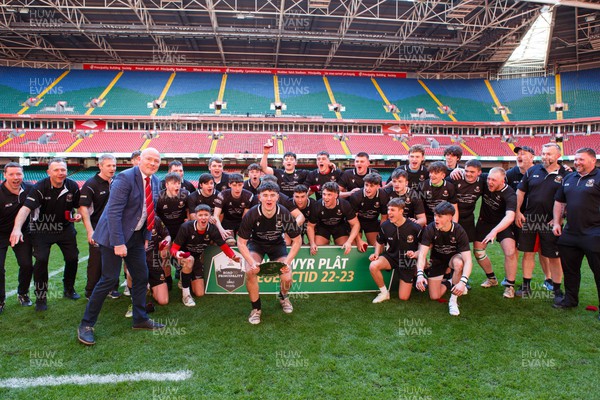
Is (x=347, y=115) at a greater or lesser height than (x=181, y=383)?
greater

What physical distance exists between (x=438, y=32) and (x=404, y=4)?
516 cm

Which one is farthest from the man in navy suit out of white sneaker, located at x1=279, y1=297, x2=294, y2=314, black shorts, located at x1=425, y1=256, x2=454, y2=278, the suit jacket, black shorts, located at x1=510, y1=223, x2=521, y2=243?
black shorts, located at x1=510, y1=223, x2=521, y2=243

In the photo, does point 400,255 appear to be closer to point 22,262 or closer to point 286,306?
point 286,306

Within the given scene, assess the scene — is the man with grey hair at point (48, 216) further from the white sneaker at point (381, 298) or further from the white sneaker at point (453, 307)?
the white sneaker at point (453, 307)

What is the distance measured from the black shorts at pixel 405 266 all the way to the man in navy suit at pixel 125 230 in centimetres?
361

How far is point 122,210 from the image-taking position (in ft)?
13.1

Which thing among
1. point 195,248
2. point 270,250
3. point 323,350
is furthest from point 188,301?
point 323,350

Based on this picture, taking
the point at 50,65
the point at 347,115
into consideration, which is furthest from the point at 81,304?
the point at 50,65

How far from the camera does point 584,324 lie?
15.2ft

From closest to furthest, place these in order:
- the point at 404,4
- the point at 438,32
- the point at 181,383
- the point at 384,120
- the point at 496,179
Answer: the point at 181,383 < the point at 496,179 < the point at 404,4 < the point at 438,32 < the point at 384,120

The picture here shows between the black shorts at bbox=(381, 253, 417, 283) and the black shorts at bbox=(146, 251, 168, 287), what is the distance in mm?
3561

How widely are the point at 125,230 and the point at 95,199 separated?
5.40 ft

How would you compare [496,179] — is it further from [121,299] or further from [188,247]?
[121,299]

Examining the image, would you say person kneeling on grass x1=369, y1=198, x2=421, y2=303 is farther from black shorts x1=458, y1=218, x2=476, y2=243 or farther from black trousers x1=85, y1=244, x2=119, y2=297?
black trousers x1=85, y1=244, x2=119, y2=297
